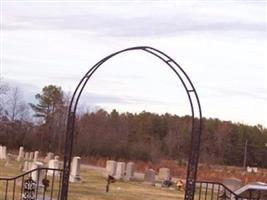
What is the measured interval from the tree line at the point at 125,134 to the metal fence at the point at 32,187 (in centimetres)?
3236

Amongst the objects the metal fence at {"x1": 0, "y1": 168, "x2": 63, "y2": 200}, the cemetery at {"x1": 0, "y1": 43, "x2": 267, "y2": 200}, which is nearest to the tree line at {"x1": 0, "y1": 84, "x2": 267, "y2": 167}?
the cemetery at {"x1": 0, "y1": 43, "x2": 267, "y2": 200}

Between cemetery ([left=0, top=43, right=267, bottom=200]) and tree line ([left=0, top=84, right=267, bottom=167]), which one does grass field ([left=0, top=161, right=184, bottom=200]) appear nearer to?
cemetery ([left=0, top=43, right=267, bottom=200])

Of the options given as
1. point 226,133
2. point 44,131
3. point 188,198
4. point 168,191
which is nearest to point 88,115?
point 44,131

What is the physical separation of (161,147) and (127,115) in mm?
19422

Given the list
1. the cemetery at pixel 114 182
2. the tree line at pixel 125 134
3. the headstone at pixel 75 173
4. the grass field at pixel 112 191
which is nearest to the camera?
the cemetery at pixel 114 182

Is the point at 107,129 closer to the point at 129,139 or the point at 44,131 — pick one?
the point at 129,139

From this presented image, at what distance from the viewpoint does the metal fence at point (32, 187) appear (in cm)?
1338

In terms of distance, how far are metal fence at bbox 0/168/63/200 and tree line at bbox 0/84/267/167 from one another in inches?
1274

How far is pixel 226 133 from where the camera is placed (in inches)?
3167

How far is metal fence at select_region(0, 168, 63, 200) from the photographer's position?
13383mm

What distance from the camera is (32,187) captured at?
1382 cm

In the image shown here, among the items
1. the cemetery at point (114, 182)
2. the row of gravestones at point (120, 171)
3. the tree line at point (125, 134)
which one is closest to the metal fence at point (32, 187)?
the cemetery at point (114, 182)

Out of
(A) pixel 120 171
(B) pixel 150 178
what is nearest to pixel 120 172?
(A) pixel 120 171

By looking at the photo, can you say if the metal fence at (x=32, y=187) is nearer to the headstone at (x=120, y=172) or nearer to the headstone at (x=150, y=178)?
the headstone at (x=120, y=172)
